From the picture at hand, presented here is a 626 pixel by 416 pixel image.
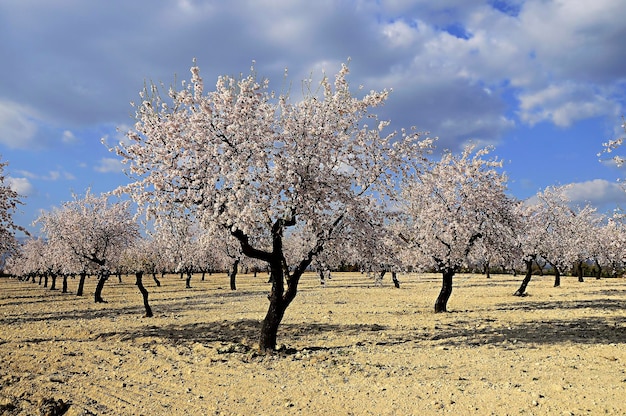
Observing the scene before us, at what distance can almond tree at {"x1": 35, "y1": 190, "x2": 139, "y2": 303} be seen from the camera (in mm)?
37719

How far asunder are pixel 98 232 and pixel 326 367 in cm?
3123

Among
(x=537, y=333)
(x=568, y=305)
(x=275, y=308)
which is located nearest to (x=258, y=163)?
(x=275, y=308)

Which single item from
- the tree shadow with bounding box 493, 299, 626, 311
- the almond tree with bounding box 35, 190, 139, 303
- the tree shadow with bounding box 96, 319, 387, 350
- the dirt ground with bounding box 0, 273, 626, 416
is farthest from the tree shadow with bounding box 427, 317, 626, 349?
the almond tree with bounding box 35, 190, 139, 303

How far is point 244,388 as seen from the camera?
11055 mm

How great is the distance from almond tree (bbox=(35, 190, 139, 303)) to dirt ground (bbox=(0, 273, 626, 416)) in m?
14.6

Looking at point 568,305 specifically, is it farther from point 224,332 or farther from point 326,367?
point 326,367

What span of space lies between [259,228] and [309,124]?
3886mm

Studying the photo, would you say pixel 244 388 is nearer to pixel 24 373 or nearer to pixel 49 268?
pixel 24 373

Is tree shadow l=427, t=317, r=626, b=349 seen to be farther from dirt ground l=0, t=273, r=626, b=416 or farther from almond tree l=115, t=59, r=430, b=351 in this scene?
almond tree l=115, t=59, r=430, b=351

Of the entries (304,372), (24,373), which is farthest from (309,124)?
(24,373)

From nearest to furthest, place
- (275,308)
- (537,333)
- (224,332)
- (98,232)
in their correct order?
(275,308)
(537,333)
(224,332)
(98,232)

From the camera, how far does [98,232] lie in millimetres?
37844

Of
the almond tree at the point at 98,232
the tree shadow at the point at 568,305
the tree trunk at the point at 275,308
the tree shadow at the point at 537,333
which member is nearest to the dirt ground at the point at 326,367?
the tree shadow at the point at 537,333

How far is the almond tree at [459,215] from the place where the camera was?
24.7 m
